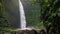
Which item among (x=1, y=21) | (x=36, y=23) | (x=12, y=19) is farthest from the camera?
(x=12, y=19)

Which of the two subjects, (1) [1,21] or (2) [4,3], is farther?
(2) [4,3]

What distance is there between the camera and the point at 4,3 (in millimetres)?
8438

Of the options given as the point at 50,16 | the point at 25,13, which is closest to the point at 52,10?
the point at 50,16

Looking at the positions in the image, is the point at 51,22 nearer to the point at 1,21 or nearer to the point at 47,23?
the point at 47,23

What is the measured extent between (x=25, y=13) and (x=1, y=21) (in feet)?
6.87

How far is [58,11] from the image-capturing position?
534 cm

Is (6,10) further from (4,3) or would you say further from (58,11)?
(58,11)

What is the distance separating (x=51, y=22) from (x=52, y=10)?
35 cm

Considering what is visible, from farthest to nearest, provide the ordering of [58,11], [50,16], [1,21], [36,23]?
1. [36,23]
2. [1,21]
3. [50,16]
4. [58,11]

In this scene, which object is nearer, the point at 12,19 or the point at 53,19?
the point at 53,19

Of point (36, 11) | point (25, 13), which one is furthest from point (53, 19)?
point (25, 13)

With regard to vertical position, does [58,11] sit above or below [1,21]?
above

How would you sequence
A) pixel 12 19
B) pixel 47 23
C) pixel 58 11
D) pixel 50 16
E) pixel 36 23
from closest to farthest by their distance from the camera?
pixel 58 11
pixel 50 16
pixel 47 23
pixel 36 23
pixel 12 19

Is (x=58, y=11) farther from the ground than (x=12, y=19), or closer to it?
farther from the ground
